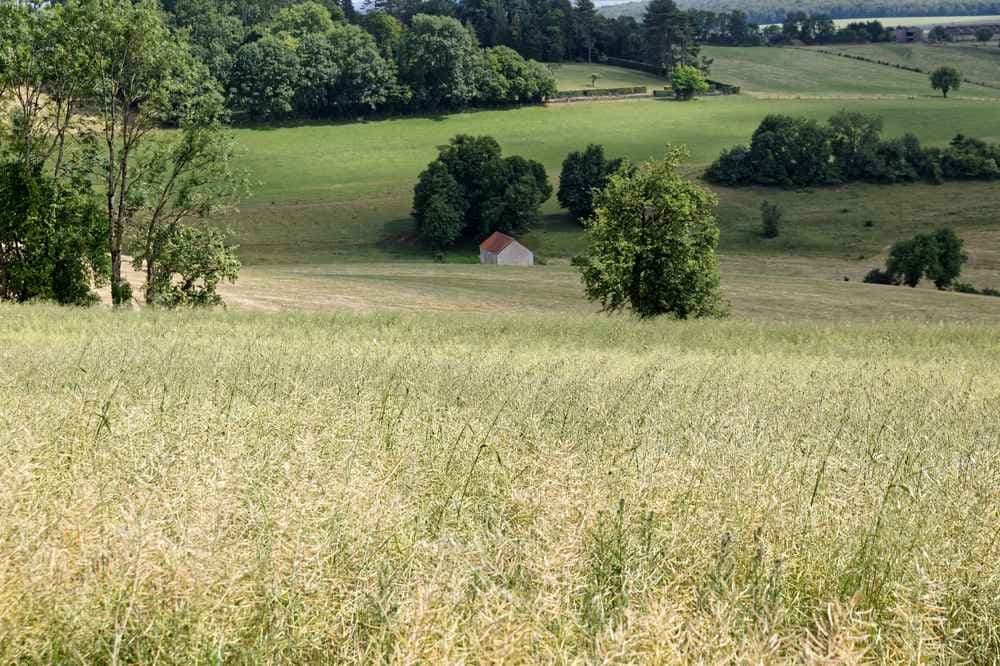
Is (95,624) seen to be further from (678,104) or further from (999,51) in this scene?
(999,51)

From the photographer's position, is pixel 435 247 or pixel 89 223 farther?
pixel 435 247

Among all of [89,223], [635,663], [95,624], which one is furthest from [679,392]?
[89,223]

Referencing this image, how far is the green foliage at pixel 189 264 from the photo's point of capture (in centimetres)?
3500

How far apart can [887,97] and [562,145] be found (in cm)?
6268

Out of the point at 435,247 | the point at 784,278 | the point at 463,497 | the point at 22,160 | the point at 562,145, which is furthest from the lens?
the point at 562,145

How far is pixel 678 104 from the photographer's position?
14300cm

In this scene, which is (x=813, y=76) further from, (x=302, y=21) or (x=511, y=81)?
(x=302, y=21)

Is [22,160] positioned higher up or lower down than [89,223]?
higher up

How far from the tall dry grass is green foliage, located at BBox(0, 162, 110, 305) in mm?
27404

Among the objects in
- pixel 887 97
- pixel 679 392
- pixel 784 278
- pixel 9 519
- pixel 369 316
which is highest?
pixel 887 97

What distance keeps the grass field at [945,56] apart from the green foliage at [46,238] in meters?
167

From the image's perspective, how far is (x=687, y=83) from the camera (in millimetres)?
148125

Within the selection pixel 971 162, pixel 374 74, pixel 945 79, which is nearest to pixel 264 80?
pixel 374 74

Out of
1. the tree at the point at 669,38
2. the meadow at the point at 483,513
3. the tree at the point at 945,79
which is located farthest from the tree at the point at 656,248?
the tree at the point at 945,79
